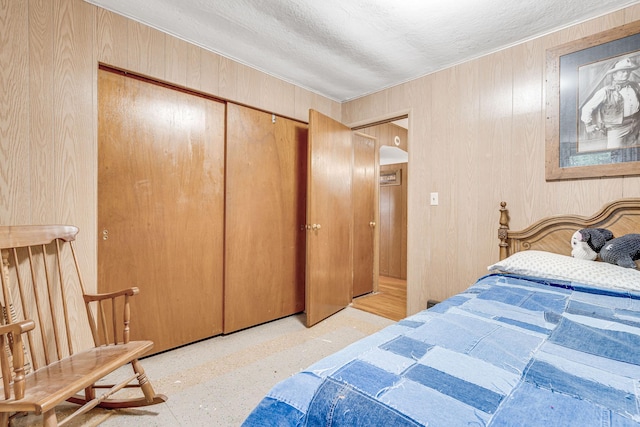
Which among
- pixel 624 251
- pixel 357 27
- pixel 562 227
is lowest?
pixel 624 251

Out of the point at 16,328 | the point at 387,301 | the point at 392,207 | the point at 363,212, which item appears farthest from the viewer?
the point at 392,207

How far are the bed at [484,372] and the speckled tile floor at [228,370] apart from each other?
3.43 feet

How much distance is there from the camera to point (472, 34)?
2.13 meters

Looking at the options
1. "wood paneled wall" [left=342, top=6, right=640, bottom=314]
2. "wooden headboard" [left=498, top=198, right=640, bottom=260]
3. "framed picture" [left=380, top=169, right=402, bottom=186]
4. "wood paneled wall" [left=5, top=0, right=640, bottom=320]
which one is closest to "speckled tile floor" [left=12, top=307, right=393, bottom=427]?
"wood paneled wall" [left=5, top=0, right=640, bottom=320]

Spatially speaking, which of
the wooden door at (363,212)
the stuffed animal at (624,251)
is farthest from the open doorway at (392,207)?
the stuffed animal at (624,251)

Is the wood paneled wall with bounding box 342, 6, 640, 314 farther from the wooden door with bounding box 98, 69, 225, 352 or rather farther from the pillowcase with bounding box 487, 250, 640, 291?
the wooden door with bounding box 98, 69, 225, 352

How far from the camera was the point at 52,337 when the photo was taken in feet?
5.69

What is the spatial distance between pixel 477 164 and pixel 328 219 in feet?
4.63

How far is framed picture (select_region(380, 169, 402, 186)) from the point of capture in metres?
4.86

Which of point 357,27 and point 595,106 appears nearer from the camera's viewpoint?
point 595,106

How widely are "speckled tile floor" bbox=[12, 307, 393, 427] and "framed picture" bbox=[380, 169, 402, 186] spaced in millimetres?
2589

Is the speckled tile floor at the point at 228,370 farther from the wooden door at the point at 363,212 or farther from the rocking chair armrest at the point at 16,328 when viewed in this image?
the wooden door at the point at 363,212

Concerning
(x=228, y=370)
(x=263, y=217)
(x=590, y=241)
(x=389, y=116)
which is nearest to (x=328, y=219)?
(x=263, y=217)

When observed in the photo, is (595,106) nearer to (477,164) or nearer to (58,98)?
(477,164)
